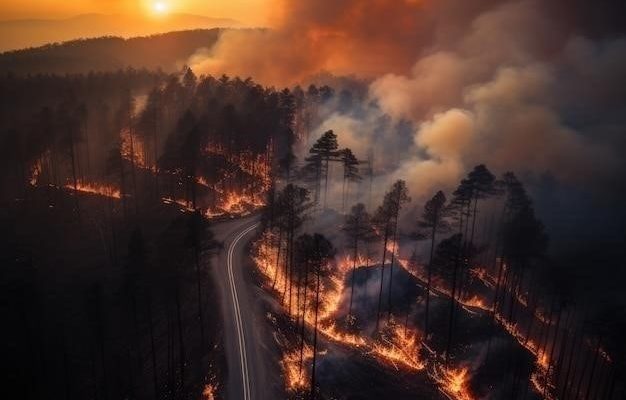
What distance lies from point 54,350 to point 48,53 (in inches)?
6424

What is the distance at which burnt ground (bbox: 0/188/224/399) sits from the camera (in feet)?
119

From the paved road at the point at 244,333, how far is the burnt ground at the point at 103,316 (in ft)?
3.74

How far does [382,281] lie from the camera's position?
48.1 meters

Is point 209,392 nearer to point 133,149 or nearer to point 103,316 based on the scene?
point 103,316

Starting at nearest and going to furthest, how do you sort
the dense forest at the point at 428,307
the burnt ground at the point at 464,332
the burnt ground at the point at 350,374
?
the burnt ground at the point at 350,374, the dense forest at the point at 428,307, the burnt ground at the point at 464,332

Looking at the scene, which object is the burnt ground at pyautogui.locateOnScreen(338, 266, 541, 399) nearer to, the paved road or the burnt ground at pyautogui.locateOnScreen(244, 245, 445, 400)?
the burnt ground at pyautogui.locateOnScreen(244, 245, 445, 400)

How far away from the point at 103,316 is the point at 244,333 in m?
14.4

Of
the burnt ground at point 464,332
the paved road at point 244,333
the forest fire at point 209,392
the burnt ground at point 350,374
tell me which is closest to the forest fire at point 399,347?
the burnt ground at point 464,332

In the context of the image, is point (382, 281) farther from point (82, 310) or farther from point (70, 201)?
point (70, 201)

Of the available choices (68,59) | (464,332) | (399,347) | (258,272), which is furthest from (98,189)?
(68,59)

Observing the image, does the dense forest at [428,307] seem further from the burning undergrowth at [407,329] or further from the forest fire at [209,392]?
the forest fire at [209,392]

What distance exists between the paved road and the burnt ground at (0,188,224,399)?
1.14 m

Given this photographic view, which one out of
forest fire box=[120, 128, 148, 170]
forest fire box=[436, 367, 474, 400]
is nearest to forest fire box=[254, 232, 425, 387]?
forest fire box=[436, 367, 474, 400]

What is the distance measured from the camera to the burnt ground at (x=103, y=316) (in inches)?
1428
